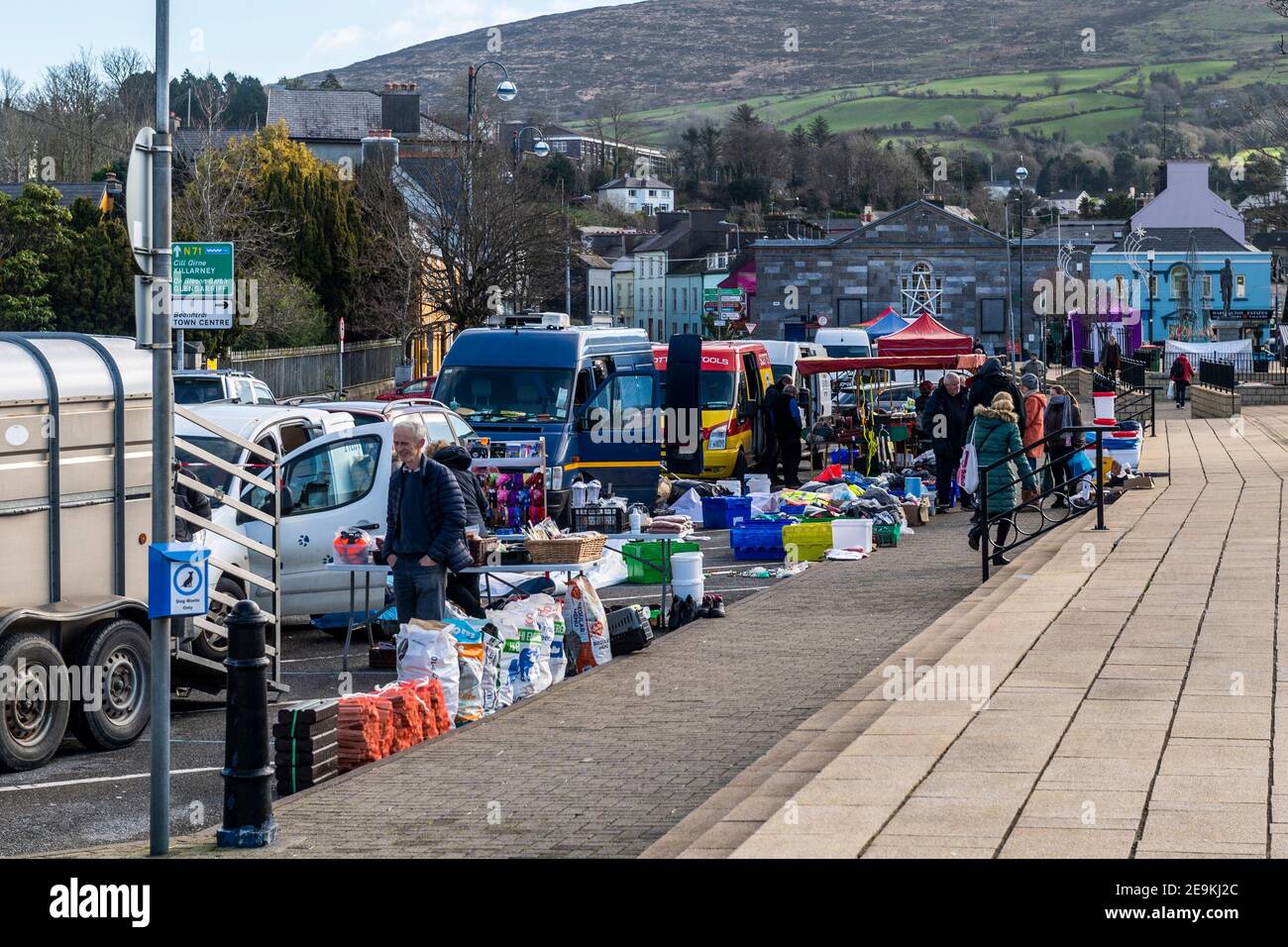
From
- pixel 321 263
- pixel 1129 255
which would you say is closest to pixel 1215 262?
pixel 1129 255

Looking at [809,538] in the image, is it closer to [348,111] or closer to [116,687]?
[116,687]

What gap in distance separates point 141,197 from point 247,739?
235cm

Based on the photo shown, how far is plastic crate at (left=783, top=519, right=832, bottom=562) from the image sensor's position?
19.0m

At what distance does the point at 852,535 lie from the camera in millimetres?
19219

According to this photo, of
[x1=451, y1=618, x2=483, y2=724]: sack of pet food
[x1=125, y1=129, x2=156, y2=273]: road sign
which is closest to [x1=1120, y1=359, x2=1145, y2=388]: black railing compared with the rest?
[x1=451, y1=618, x2=483, y2=724]: sack of pet food

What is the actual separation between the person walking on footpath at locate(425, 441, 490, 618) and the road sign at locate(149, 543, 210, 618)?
213 inches

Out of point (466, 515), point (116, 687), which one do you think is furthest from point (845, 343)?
point (116, 687)

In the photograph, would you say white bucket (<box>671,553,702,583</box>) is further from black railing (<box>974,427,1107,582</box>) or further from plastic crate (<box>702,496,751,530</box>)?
plastic crate (<box>702,496,751,530</box>)

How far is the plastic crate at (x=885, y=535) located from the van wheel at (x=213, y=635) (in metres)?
9.17

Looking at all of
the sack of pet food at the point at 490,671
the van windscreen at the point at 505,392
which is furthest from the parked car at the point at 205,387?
the sack of pet food at the point at 490,671

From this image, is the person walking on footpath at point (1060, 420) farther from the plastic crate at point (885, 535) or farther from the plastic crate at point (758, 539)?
the plastic crate at point (758, 539)

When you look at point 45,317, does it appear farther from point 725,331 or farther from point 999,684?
point 725,331
